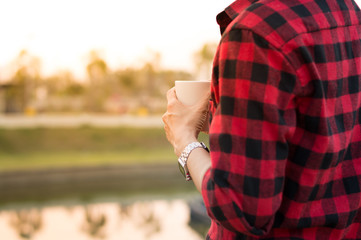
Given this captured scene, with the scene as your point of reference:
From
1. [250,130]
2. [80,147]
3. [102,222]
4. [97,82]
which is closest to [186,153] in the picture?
[250,130]

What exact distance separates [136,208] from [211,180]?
291 inches

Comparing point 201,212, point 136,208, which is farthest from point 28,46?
point 201,212

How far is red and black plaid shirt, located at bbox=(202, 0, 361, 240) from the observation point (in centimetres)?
43

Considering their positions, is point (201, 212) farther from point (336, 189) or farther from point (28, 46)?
point (28, 46)

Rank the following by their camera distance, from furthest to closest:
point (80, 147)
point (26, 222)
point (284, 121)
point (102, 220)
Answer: point (80, 147) → point (102, 220) → point (26, 222) → point (284, 121)

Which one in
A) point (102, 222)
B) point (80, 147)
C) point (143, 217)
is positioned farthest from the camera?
point (80, 147)

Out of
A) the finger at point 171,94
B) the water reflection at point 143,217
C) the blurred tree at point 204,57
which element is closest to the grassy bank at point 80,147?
the blurred tree at point 204,57

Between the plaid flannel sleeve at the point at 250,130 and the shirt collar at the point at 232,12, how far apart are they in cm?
8

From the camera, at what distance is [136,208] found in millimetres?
7645

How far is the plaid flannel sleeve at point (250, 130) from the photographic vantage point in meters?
0.43

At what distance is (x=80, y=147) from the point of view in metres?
11.6

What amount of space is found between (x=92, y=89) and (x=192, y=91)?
12230 mm

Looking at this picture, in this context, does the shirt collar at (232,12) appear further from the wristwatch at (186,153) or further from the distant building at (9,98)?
the distant building at (9,98)

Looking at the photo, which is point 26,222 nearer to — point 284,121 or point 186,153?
point 186,153
